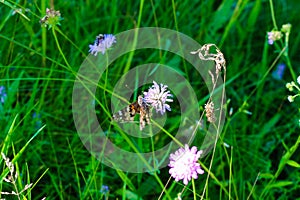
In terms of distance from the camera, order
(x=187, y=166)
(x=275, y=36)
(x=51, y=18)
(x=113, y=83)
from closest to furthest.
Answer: (x=187, y=166) < (x=51, y=18) < (x=275, y=36) < (x=113, y=83)

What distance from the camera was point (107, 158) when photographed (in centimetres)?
154

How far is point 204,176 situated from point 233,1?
872 millimetres

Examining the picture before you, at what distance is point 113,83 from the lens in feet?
5.75

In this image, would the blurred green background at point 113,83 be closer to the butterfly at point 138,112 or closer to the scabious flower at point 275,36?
the scabious flower at point 275,36

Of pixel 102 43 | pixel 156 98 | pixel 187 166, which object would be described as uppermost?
pixel 102 43

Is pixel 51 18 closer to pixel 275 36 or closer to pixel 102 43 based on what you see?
pixel 102 43

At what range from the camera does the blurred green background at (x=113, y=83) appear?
1508mm

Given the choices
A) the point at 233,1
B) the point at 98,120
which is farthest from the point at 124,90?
the point at 233,1

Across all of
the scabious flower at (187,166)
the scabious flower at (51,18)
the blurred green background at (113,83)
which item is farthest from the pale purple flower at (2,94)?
the scabious flower at (187,166)

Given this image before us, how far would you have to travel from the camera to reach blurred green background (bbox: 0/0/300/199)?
151 centimetres

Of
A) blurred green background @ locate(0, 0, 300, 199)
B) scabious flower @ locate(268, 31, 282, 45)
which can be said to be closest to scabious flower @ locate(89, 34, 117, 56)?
blurred green background @ locate(0, 0, 300, 199)

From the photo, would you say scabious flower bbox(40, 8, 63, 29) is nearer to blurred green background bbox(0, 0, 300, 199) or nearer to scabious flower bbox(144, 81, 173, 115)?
blurred green background bbox(0, 0, 300, 199)

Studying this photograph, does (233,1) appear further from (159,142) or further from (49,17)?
(49,17)

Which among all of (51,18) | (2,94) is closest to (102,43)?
(51,18)
